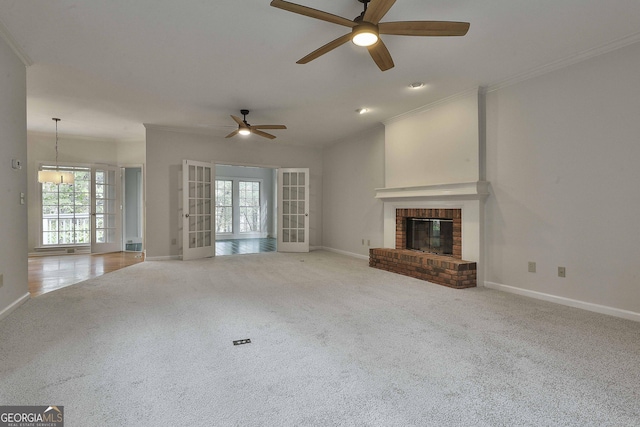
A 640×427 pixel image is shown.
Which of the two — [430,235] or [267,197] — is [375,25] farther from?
[267,197]

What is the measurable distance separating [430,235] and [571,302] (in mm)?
2007

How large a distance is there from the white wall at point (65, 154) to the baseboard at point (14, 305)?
13.8ft

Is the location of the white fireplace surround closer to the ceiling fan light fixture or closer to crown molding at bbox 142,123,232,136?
the ceiling fan light fixture

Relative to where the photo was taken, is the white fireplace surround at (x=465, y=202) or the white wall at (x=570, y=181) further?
the white fireplace surround at (x=465, y=202)

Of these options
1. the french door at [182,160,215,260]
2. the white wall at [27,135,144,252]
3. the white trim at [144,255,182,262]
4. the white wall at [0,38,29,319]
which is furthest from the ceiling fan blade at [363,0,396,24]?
the white wall at [27,135,144,252]

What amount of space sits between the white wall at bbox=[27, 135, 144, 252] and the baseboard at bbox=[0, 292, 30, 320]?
166 inches

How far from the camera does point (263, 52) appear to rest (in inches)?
128

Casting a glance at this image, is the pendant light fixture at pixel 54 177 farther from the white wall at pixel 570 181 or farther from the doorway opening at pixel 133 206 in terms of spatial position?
the white wall at pixel 570 181

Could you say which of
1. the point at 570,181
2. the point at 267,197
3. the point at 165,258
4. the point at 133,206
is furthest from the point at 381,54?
the point at 267,197

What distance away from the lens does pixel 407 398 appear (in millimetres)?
1664

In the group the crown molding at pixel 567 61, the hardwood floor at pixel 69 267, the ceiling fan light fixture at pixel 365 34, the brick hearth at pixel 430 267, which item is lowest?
the hardwood floor at pixel 69 267

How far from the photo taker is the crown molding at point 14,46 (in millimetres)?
2805

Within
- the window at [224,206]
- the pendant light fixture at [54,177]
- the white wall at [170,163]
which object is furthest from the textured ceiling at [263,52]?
the window at [224,206]

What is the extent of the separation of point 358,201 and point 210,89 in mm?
3656
